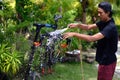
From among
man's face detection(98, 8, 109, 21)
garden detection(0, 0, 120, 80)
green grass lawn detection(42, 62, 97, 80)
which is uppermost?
man's face detection(98, 8, 109, 21)

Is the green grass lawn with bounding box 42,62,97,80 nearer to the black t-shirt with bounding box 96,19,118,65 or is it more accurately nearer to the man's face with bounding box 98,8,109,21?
the black t-shirt with bounding box 96,19,118,65

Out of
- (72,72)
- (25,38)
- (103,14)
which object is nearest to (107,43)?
(103,14)

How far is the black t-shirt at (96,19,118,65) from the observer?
435 centimetres

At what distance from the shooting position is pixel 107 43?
4.46 meters

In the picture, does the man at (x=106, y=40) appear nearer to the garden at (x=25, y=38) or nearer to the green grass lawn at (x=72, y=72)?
the garden at (x=25, y=38)

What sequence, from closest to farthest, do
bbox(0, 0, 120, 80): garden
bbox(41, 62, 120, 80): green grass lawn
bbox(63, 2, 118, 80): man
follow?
bbox(63, 2, 118, 80): man < bbox(0, 0, 120, 80): garden < bbox(41, 62, 120, 80): green grass lawn

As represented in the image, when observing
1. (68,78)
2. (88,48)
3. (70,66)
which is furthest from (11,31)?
(88,48)

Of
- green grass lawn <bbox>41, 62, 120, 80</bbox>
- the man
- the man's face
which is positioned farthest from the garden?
the man's face

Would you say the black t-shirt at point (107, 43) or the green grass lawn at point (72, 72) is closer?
the black t-shirt at point (107, 43)

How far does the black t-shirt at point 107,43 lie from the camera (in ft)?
14.3

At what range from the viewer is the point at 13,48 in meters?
6.74

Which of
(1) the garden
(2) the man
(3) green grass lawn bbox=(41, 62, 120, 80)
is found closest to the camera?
(2) the man

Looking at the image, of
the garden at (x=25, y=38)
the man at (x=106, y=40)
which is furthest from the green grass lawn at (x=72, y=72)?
the man at (x=106, y=40)

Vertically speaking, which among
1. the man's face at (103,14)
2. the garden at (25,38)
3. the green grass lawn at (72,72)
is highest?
the man's face at (103,14)
